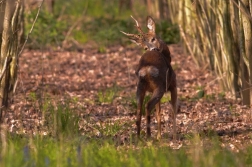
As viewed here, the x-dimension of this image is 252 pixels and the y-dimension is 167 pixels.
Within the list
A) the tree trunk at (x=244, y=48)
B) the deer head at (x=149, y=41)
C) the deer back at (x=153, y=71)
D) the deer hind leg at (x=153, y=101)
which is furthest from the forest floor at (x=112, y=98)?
the deer head at (x=149, y=41)

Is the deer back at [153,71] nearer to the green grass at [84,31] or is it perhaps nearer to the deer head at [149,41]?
the deer head at [149,41]

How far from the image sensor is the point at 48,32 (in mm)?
Answer: 17328

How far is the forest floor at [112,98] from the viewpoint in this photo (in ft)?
27.9

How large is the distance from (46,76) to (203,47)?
9.59ft

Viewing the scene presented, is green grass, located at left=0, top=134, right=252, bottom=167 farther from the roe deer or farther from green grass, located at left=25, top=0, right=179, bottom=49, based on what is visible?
green grass, located at left=25, top=0, right=179, bottom=49

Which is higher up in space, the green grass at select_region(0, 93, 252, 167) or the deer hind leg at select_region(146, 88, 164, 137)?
the deer hind leg at select_region(146, 88, 164, 137)

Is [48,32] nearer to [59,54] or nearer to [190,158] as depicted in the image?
[59,54]

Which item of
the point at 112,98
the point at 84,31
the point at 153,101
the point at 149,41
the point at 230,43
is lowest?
the point at 153,101

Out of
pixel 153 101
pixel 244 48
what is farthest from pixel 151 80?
pixel 244 48

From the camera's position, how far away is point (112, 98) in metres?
11.4

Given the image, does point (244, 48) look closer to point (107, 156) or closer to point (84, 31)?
point (107, 156)

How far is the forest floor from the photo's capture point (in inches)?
335

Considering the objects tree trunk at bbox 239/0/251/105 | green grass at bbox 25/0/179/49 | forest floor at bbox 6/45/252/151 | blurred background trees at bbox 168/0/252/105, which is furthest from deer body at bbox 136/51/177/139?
green grass at bbox 25/0/179/49

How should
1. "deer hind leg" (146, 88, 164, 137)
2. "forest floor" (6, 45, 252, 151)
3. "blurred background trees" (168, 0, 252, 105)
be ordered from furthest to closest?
"blurred background trees" (168, 0, 252, 105), "forest floor" (6, 45, 252, 151), "deer hind leg" (146, 88, 164, 137)
